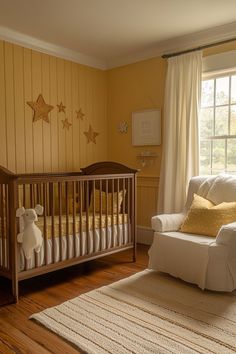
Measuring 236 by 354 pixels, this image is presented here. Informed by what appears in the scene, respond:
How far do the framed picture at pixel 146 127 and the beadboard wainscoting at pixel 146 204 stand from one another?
0.45 m

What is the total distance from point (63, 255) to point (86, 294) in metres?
0.39

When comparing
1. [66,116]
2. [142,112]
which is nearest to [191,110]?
[142,112]

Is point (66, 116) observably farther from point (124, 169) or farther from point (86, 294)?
point (86, 294)

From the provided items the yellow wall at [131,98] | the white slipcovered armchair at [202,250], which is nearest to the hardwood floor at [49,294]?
the white slipcovered armchair at [202,250]

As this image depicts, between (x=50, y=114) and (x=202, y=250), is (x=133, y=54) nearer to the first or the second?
(x=50, y=114)

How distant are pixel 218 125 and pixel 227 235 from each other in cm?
149

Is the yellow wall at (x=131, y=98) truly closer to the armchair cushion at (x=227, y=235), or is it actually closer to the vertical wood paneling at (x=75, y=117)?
the vertical wood paneling at (x=75, y=117)

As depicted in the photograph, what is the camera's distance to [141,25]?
3.09 meters

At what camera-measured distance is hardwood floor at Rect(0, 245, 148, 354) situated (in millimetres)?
1763

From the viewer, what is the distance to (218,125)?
339 cm

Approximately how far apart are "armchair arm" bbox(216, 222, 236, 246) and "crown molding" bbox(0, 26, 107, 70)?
2704 millimetres

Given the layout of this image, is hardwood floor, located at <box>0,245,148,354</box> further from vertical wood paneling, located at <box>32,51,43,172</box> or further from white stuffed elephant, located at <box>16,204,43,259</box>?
vertical wood paneling, located at <box>32,51,43,172</box>

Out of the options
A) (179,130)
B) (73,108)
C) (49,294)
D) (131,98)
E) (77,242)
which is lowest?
(49,294)

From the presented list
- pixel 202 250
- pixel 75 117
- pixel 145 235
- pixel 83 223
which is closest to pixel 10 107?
pixel 75 117
